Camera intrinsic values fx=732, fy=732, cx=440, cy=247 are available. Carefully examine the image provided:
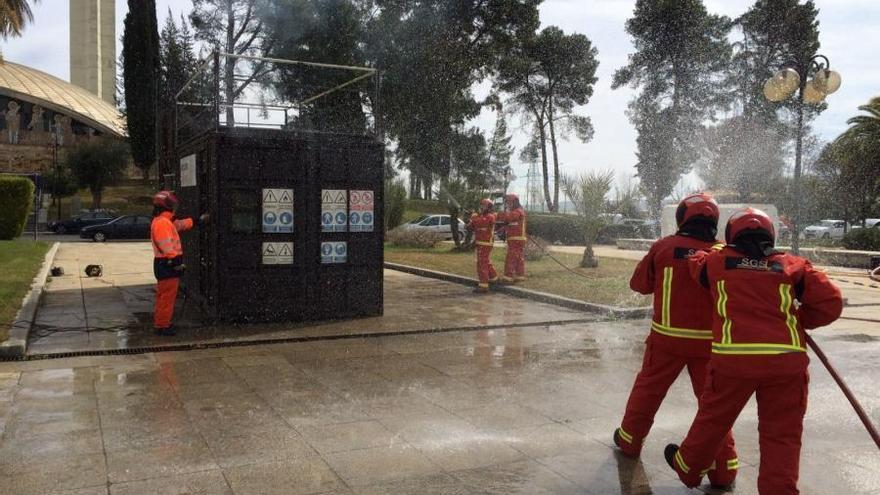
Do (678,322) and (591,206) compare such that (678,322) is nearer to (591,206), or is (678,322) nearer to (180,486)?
(180,486)

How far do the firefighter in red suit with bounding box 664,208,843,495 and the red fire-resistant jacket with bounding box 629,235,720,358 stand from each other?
0.49 meters

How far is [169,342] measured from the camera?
792cm

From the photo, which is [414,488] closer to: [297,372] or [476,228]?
[297,372]

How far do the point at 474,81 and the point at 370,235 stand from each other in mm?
30236

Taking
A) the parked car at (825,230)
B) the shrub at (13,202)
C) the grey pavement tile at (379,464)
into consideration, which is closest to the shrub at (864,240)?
the parked car at (825,230)

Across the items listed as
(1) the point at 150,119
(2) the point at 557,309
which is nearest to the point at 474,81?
(1) the point at 150,119

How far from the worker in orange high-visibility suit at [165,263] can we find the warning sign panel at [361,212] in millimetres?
2215

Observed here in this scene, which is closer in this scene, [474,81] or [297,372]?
[297,372]

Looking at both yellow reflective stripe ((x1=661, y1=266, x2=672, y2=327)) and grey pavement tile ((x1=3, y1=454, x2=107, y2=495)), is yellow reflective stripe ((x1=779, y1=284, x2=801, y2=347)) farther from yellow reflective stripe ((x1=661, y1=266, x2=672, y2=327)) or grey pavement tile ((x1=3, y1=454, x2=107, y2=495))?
grey pavement tile ((x1=3, y1=454, x2=107, y2=495))

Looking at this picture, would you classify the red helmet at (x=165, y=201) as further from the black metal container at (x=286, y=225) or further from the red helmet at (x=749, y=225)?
the red helmet at (x=749, y=225)

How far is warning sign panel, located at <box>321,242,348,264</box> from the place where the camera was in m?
9.44

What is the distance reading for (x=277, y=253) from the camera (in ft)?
30.0

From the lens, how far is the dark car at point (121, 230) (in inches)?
1224

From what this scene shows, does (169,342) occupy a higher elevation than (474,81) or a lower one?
lower
